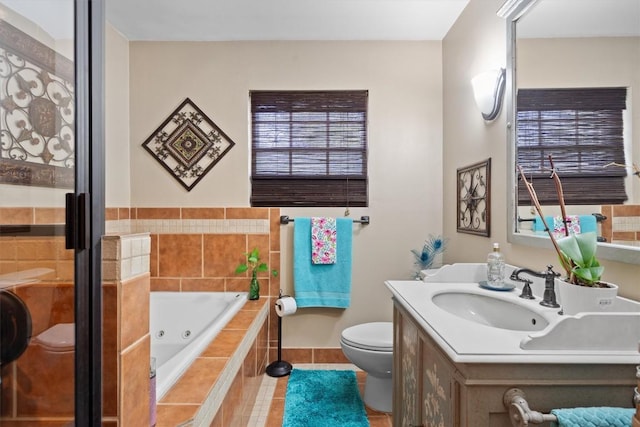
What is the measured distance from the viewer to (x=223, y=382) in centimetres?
119

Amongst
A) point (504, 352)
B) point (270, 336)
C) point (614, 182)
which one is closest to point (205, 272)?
point (270, 336)

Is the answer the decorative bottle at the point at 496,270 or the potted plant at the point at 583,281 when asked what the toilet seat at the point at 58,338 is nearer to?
the potted plant at the point at 583,281

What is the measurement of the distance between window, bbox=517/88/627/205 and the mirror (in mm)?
25

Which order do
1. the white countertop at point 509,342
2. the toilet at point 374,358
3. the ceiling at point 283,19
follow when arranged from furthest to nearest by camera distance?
1. the ceiling at point 283,19
2. the toilet at point 374,358
3. the white countertop at point 509,342

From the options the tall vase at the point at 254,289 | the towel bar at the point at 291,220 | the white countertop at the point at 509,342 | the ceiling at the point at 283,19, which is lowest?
the tall vase at the point at 254,289

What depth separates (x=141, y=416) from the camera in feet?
2.17

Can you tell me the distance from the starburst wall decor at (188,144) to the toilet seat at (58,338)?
6.36 feet

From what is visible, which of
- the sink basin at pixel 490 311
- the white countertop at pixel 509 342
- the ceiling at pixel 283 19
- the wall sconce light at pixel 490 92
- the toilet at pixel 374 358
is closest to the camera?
the white countertop at pixel 509 342

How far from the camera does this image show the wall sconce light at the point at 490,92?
1486mm

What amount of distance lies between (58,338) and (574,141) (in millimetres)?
1512

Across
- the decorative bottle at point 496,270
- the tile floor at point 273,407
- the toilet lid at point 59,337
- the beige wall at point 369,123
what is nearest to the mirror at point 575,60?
the decorative bottle at point 496,270

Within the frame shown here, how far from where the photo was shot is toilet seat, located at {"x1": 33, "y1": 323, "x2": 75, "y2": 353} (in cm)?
51

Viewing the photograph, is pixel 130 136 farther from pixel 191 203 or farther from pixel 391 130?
pixel 391 130

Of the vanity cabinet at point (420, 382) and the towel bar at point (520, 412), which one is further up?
the towel bar at point (520, 412)
